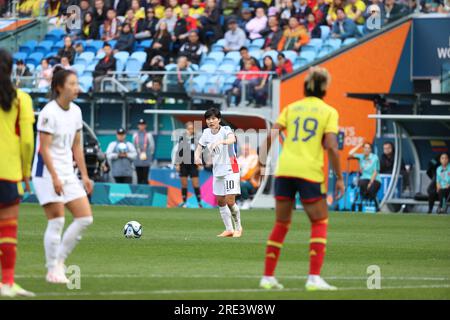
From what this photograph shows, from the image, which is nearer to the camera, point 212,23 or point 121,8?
point 212,23

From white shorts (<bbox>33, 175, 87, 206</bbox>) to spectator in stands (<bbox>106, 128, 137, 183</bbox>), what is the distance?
68.0ft

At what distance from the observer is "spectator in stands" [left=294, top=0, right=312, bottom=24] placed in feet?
107

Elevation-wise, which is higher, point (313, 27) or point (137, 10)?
point (137, 10)

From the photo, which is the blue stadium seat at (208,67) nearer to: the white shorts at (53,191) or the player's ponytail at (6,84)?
the white shorts at (53,191)

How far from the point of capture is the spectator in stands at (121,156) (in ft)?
107

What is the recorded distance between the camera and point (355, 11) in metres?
32.0

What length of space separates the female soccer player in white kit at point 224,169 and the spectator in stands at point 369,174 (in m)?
10.1

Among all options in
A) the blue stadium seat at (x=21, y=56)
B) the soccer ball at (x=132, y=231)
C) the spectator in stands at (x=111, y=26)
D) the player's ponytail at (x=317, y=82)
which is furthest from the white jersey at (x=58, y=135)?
the blue stadium seat at (x=21, y=56)

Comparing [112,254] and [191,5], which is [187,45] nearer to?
[191,5]

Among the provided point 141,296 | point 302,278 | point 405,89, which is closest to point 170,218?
point 405,89

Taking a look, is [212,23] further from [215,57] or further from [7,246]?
[7,246]

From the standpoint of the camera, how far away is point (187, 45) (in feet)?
113

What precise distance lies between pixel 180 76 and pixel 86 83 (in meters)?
3.83

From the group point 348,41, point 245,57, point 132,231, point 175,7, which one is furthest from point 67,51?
point 132,231
